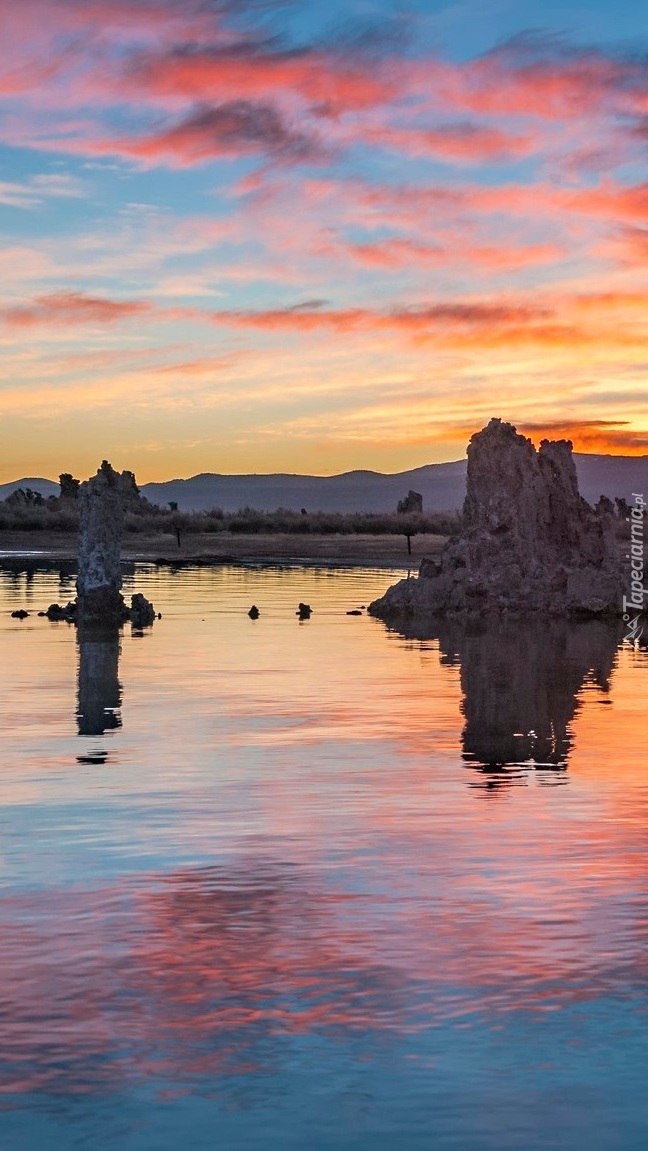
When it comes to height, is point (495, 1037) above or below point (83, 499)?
below

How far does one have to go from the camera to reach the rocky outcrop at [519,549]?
43.5 metres

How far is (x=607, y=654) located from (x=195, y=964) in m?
24.5

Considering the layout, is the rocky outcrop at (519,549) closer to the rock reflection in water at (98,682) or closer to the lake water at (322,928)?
the rock reflection in water at (98,682)

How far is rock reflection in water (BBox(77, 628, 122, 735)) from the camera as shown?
70.7 feet

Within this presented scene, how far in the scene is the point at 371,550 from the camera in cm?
10456

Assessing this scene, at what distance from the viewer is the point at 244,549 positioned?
106438mm

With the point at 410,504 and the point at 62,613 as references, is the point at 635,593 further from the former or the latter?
the point at 410,504

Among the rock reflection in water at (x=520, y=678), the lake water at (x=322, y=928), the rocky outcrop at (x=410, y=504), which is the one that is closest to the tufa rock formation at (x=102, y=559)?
the rock reflection in water at (x=520, y=678)

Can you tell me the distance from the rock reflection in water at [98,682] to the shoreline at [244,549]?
4691 cm

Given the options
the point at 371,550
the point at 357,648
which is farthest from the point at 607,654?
the point at 371,550

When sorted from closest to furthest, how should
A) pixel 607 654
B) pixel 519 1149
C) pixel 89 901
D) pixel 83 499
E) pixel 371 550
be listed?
pixel 519 1149 → pixel 89 901 → pixel 607 654 → pixel 83 499 → pixel 371 550

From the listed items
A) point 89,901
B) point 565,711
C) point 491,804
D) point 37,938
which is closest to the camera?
point 37,938

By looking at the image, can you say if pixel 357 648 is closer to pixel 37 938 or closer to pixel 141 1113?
pixel 37 938

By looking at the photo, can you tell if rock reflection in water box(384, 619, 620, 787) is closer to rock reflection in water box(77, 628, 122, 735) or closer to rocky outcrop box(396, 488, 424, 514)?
rock reflection in water box(77, 628, 122, 735)
